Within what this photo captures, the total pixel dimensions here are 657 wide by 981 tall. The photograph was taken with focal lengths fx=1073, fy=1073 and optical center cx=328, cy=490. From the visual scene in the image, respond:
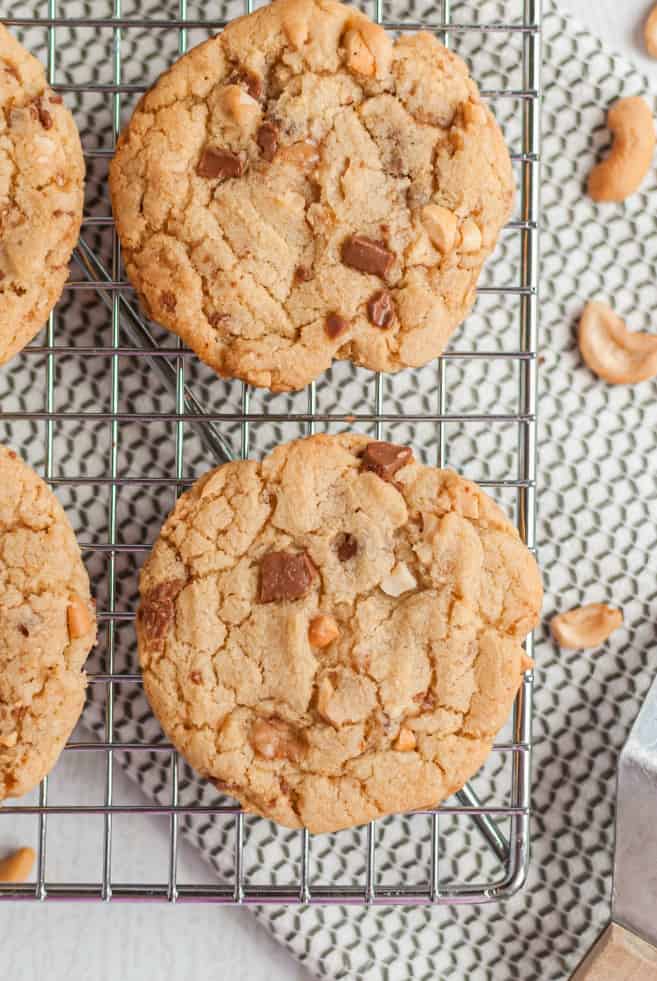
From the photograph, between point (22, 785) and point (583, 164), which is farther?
point (583, 164)

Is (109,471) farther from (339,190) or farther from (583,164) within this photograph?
(583,164)

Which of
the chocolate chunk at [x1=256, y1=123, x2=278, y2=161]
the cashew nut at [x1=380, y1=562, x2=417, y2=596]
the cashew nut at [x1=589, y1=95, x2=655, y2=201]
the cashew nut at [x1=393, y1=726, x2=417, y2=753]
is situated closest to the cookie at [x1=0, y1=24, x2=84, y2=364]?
the chocolate chunk at [x1=256, y1=123, x2=278, y2=161]

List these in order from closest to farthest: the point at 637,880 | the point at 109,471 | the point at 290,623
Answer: the point at 290,623
the point at 637,880
the point at 109,471

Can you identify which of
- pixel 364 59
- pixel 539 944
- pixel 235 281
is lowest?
pixel 539 944

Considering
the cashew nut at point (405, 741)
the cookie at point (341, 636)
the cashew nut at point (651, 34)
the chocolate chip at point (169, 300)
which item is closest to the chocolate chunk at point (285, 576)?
the cookie at point (341, 636)

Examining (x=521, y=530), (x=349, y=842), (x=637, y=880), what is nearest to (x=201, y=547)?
(x=521, y=530)

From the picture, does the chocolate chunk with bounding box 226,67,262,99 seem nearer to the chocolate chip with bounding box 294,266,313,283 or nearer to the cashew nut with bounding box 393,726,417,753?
the chocolate chip with bounding box 294,266,313,283

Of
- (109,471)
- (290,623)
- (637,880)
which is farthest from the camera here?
(109,471)

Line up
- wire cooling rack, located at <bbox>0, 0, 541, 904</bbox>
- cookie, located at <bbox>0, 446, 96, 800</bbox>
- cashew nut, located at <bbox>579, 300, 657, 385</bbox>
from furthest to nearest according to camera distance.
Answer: cashew nut, located at <bbox>579, 300, 657, 385</bbox> < wire cooling rack, located at <bbox>0, 0, 541, 904</bbox> < cookie, located at <bbox>0, 446, 96, 800</bbox>
